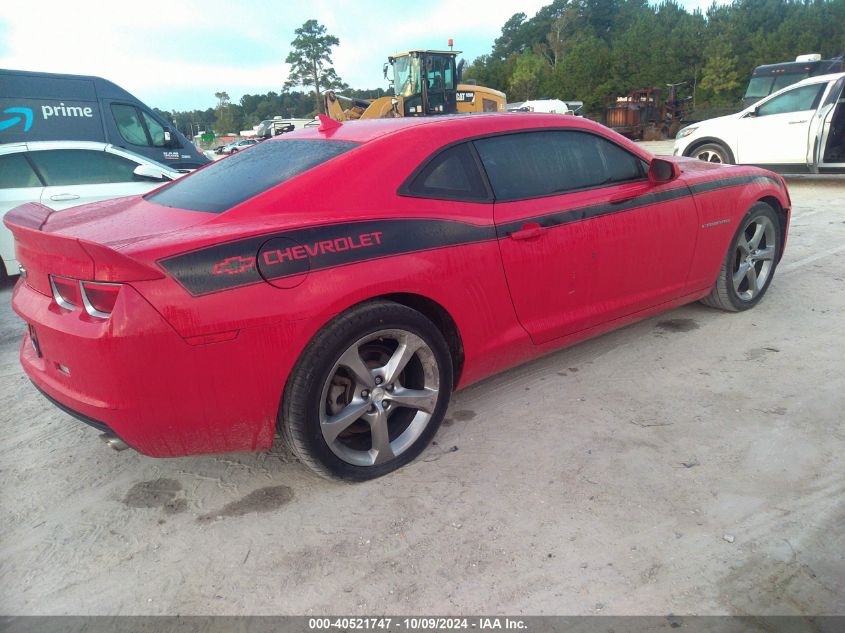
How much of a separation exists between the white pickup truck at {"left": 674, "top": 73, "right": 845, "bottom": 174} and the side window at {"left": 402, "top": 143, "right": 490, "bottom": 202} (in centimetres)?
812

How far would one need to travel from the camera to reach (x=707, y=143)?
10336 mm

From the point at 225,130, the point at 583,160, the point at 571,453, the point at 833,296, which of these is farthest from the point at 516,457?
the point at 225,130

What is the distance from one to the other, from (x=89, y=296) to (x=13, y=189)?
16.4 feet

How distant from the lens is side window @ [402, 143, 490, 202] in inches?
107

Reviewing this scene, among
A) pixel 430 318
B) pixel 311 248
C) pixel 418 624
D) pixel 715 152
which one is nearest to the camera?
pixel 418 624

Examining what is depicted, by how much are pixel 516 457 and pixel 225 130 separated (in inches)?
4482

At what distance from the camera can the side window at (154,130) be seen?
9.83m

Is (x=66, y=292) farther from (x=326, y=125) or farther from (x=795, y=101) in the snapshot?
(x=795, y=101)

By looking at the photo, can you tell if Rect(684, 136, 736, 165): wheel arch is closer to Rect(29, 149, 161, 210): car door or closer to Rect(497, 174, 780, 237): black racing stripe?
Rect(497, 174, 780, 237): black racing stripe

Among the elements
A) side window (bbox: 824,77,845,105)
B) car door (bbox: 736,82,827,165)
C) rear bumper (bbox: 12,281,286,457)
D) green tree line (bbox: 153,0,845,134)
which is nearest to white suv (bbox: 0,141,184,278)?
rear bumper (bbox: 12,281,286,457)

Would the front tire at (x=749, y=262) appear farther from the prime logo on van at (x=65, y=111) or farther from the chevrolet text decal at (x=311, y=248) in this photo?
the prime logo on van at (x=65, y=111)

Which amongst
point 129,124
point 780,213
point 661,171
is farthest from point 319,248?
point 129,124

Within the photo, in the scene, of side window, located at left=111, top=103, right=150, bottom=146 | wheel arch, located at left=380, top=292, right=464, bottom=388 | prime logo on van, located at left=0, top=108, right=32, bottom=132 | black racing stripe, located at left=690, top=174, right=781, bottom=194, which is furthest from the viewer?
side window, located at left=111, top=103, right=150, bottom=146

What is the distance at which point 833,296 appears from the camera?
4.77 metres
